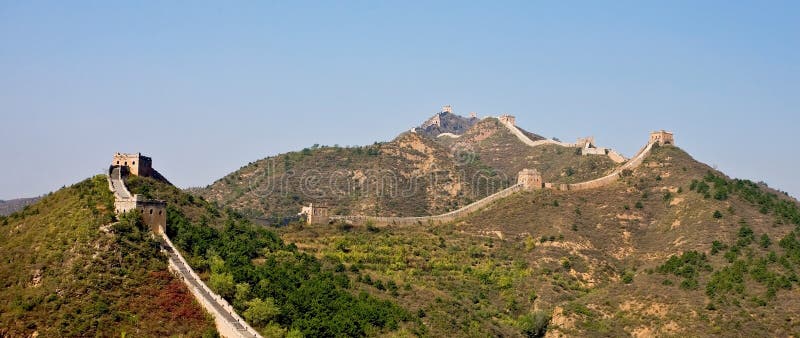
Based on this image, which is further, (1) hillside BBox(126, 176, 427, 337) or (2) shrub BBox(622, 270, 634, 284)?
(2) shrub BBox(622, 270, 634, 284)

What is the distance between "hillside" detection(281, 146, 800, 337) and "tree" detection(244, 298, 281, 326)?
1350 centimetres

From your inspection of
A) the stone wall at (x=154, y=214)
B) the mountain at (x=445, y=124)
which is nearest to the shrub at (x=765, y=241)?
the stone wall at (x=154, y=214)

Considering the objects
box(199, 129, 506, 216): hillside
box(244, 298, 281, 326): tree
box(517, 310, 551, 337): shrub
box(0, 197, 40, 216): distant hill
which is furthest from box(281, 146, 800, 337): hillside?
box(0, 197, 40, 216): distant hill

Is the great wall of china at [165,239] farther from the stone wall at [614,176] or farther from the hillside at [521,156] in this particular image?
the hillside at [521,156]

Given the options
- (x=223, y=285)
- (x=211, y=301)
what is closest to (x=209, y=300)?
(x=211, y=301)

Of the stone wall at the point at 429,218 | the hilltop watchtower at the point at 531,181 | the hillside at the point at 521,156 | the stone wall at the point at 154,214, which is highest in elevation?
the hillside at the point at 521,156

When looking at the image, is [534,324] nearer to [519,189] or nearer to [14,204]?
[519,189]

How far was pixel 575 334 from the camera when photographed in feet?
273

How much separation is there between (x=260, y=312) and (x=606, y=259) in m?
39.2

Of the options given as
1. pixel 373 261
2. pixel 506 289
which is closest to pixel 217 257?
pixel 373 261

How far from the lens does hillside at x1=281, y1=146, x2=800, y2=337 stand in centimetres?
8306

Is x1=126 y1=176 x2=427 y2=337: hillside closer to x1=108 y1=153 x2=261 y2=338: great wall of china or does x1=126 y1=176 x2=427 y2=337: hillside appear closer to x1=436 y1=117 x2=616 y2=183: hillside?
x1=108 y1=153 x2=261 y2=338: great wall of china

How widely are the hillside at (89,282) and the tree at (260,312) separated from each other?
2871 mm

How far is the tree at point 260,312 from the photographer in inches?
2598
